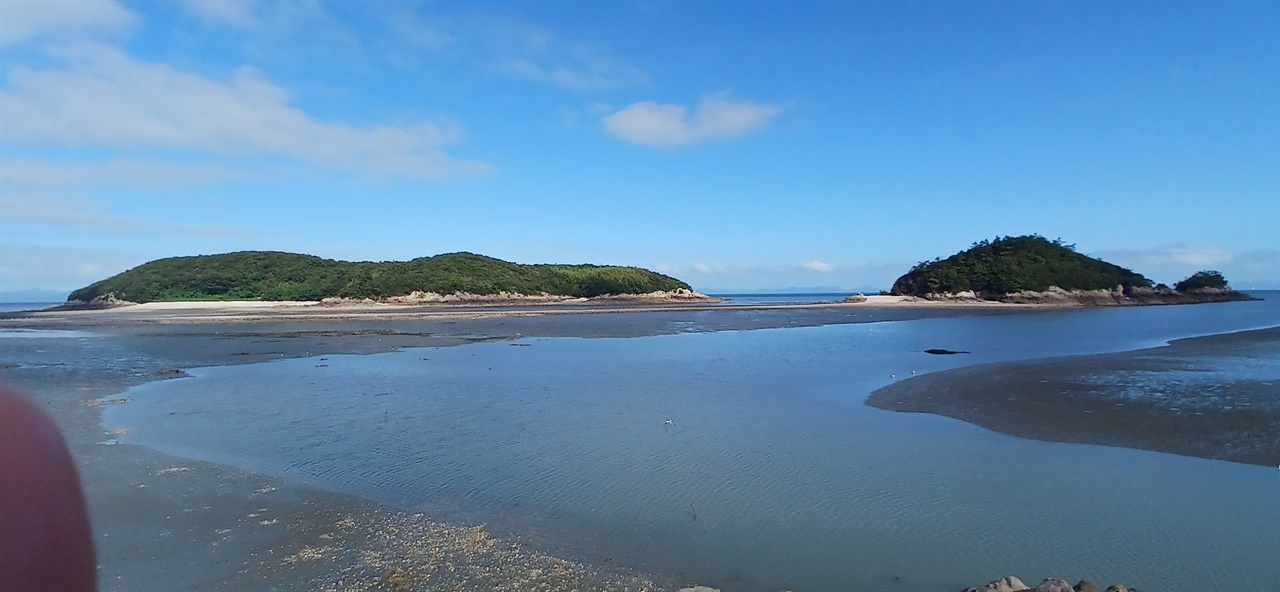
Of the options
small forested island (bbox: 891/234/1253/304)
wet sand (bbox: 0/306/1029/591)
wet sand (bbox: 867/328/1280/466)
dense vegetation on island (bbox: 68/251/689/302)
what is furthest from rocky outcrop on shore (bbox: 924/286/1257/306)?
wet sand (bbox: 0/306/1029/591)

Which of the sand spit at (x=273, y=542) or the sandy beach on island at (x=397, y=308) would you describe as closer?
the sand spit at (x=273, y=542)

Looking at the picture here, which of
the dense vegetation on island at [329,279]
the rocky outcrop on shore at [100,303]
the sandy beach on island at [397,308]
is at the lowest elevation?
the sandy beach on island at [397,308]

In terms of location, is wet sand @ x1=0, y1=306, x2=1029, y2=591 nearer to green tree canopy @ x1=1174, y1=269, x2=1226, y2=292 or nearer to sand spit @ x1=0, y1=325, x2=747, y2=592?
sand spit @ x1=0, y1=325, x2=747, y2=592

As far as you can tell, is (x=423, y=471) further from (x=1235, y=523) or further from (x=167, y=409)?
(x=1235, y=523)

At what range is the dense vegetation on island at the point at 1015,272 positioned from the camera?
2886 inches

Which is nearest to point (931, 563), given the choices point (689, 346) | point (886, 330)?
point (689, 346)

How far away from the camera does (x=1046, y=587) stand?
510cm

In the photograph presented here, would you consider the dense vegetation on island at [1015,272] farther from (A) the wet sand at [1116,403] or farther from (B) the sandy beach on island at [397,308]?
(A) the wet sand at [1116,403]

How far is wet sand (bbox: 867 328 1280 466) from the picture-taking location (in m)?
10.6

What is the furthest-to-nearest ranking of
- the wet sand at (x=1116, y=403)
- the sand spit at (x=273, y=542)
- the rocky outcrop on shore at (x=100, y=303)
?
the rocky outcrop on shore at (x=100, y=303)
the wet sand at (x=1116, y=403)
the sand spit at (x=273, y=542)

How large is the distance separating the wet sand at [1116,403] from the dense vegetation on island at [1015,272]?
58666 mm

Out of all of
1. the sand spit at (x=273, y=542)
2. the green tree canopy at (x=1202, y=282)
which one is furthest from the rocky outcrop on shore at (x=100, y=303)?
the green tree canopy at (x=1202, y=282)

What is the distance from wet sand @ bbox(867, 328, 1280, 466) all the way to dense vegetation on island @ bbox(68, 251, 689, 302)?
241 ft

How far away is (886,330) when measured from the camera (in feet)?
122
